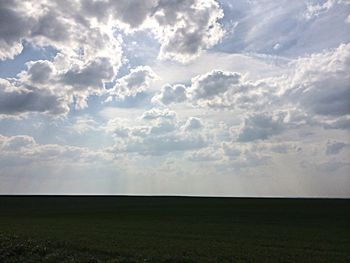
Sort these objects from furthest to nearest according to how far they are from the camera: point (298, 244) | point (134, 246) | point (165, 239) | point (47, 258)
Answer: point (165, 239) → point (298, 244) → point (134, 246) → point (47, 258)

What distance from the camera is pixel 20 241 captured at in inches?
1292

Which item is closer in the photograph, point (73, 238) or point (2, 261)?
point (2, 261)

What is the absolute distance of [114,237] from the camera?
39.4 m

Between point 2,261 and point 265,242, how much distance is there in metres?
20.3

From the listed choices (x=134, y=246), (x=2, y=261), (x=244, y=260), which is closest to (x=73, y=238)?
(x=134, y=246)

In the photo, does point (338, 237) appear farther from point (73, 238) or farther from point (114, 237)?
point (73, 238)

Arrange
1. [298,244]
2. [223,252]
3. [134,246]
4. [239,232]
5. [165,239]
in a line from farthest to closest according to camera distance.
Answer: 1. [239,232]
2. [165,239]
3. [298,244]
4. [134,246]
5. [223,252]

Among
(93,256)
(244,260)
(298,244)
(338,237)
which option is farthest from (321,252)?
(93,256)

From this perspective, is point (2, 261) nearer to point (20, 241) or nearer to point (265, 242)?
point (20, 241)

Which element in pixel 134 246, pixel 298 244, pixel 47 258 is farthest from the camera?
pixel 298 244

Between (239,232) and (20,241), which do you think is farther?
(239,232)

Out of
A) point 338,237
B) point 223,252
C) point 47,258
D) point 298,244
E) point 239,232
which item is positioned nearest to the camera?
point 47,258

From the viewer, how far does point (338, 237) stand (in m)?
41.0

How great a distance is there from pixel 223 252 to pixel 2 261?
14.5 m
